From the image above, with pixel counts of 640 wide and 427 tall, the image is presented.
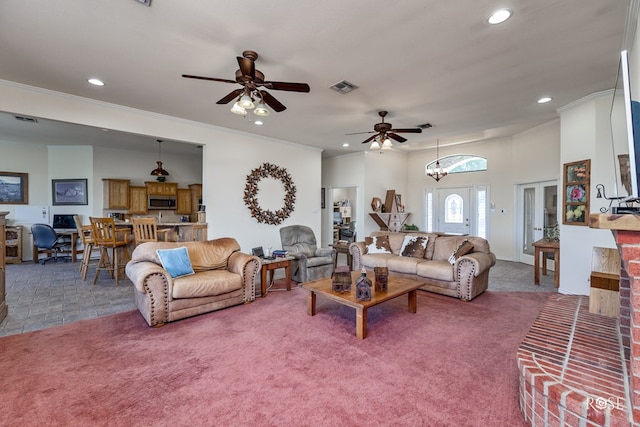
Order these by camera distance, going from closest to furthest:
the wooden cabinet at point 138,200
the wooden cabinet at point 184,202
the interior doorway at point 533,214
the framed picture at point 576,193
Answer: the framed picture at point 576,193
the interior doorway at point 533,214
the wooden cabinet at point 138,200
the wooden cabinet at point 184,202

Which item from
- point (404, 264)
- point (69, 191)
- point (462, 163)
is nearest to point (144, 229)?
point (69, 191)

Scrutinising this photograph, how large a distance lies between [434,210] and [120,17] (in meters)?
7.69

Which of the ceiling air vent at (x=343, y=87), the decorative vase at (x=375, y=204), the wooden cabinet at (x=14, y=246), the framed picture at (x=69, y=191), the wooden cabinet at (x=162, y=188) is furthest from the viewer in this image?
the wooden cabinet at (x=162, y=188)

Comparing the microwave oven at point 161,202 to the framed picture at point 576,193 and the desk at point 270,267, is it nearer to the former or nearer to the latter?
the desk at point 270,267

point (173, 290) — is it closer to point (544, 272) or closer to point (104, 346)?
point (104, 346)

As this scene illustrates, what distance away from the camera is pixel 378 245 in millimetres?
5117

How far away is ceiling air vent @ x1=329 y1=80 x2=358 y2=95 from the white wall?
8.73 feet

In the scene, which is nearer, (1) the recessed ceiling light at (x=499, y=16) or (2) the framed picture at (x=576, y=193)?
(1) the recessed ceiling light at (x=499, y=16)

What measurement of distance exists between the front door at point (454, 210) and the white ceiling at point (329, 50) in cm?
346

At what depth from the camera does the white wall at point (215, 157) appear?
3.75 meters

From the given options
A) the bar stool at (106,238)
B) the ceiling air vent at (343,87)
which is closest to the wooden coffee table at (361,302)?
the ceiling air vent at (343,87)

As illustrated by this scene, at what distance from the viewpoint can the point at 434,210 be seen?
26.4 feet

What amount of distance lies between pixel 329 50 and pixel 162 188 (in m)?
6.75

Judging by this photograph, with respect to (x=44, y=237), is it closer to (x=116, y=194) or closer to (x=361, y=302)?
(x=116, y=194)
